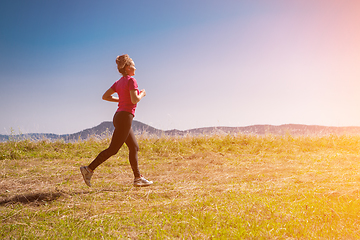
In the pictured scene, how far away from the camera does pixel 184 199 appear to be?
13.9 ft

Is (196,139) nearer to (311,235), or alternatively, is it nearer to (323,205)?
(323,205)

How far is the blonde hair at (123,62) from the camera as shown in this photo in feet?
15.3

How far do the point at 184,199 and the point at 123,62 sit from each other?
2697mm

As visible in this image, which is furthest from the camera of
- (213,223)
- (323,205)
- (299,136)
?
(299,136)

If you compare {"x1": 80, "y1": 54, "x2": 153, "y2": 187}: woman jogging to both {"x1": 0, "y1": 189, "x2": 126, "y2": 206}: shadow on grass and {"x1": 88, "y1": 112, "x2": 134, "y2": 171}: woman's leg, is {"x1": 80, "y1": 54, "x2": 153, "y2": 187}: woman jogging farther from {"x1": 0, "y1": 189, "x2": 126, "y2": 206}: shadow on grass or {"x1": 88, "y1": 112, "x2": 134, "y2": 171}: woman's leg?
{"x1": 0, "y1": 189, "x2": 126, "y2": 206}: shadow on grass

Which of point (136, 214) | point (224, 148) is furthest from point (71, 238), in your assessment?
point (224, 148)

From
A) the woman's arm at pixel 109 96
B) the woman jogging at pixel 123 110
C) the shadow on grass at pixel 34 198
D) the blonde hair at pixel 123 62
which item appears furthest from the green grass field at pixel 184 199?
the blonde hair at pixel 123 62

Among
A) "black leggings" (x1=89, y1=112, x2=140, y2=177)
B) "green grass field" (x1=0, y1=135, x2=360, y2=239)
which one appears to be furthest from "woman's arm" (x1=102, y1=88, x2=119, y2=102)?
"green grass field" (x1=0, y1=135, x2=360, y2=239)

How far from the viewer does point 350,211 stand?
3.71 metres

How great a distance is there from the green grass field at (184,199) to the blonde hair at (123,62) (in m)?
2.30

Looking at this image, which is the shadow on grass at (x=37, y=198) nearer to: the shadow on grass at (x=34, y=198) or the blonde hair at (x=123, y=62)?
the shadow on grass at (x=34, y=198)

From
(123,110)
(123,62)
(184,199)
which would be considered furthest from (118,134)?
(184,199)

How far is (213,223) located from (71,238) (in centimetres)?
171

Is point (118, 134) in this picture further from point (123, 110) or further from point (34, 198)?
point (34, 198)
